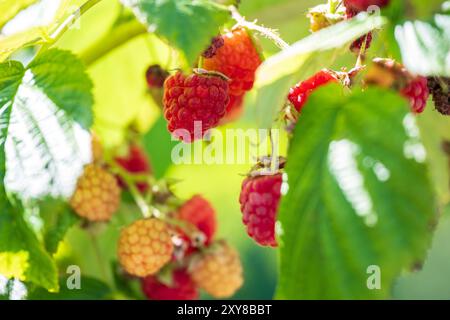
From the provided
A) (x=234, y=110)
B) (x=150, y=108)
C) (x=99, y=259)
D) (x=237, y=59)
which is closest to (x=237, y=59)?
(x=237, y=59)

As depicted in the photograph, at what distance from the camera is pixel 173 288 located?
1.20 metres

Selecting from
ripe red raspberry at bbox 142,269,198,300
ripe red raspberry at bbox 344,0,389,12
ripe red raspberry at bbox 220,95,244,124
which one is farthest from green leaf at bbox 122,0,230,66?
ripe red raspberry at bbox 142,269,198,300

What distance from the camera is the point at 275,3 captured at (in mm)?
1331

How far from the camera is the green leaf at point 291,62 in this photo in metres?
0.68

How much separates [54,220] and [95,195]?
9 centimetres

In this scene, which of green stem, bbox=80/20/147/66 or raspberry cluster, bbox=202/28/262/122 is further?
green stem, bbox=80/20/147/66

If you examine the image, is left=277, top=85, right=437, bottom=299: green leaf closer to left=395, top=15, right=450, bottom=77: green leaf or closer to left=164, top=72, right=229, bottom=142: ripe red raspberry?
left=395, top=15, right=450, bottom=77: green leaf

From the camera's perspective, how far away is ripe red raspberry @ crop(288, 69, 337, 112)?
30.8 inches

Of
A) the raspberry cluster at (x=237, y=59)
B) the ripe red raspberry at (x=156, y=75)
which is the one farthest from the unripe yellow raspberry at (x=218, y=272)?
the raspberry cluster at (x=237, y=59)

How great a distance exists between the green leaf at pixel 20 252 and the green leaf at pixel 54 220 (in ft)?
0.07

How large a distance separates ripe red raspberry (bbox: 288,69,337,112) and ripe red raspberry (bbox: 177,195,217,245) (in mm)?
460

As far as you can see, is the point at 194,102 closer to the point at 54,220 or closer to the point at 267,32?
the point at 267,32

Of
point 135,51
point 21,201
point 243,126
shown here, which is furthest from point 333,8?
point 243,126

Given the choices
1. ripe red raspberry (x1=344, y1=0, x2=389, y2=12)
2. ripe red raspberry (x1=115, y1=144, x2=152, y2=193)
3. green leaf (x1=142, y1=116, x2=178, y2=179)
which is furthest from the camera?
green leaf (x1=142, y1=116, x2=178, y2=179)
